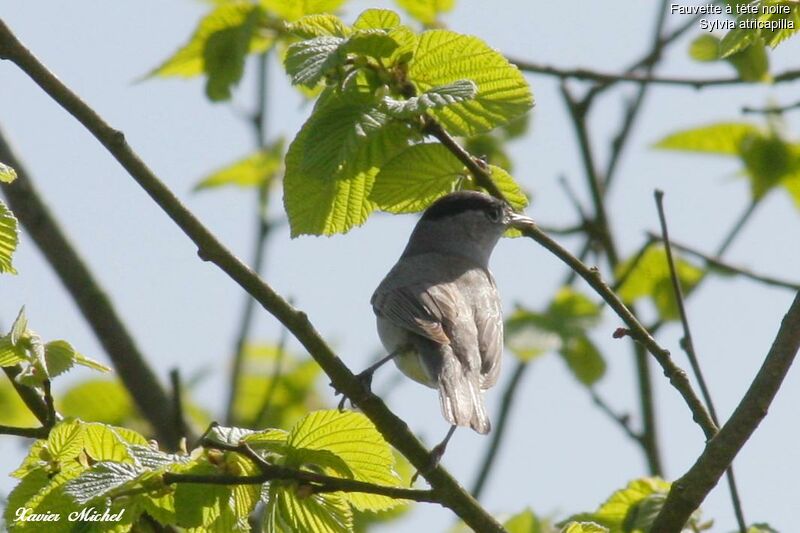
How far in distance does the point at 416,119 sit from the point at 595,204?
11.0 ft

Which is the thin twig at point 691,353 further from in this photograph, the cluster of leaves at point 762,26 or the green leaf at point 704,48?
the green leaf at point 704,48

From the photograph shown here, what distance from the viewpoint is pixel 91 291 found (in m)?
5.50

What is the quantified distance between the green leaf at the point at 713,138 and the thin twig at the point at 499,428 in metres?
1.33

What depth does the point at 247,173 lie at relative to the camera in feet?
19.9

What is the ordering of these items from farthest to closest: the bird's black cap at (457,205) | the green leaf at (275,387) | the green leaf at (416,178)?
the green leaf at (275,387)
the bird's black cap at (457,205)
the green leaf at (416,178)

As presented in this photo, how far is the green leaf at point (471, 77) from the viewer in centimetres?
276

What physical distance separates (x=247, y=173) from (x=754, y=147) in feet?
8.29

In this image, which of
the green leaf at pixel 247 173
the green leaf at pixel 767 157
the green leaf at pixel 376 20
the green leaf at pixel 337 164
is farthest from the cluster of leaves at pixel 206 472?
the green leaf at pixel 247 173

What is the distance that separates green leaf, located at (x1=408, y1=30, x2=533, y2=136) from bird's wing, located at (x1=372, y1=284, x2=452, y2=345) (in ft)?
4.38

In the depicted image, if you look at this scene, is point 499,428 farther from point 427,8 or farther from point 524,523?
point 427,8

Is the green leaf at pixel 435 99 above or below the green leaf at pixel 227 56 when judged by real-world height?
below

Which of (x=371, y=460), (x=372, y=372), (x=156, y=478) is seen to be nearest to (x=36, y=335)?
(x=156, y=478)

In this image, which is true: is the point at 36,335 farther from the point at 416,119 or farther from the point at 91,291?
the point at 91,291

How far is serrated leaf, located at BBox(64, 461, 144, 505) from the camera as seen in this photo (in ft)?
7.51
